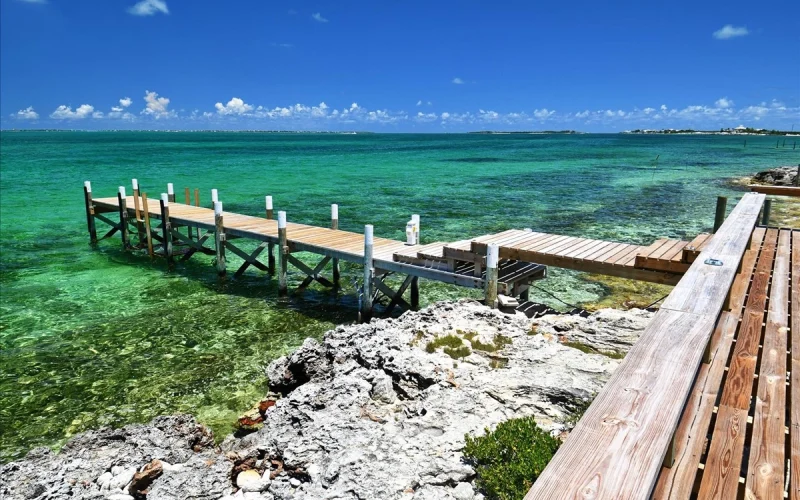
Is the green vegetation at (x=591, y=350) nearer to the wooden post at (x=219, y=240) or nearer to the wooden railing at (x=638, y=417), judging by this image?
the wooden railing at (x=638, y=417)

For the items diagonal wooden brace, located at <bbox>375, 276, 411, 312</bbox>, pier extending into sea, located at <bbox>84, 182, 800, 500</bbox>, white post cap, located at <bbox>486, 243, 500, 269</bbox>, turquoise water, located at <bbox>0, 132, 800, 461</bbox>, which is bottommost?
turquoise water, located at <bbox>0, 132, 800, 461</bbox>

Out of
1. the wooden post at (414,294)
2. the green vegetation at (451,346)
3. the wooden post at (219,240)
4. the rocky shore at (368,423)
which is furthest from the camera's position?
the wooden post at (219,240)

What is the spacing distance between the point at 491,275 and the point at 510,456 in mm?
4627

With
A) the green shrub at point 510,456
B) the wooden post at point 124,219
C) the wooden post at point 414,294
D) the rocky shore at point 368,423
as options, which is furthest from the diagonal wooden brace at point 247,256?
the green shrub at point 510,456

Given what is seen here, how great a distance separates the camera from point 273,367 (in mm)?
8234

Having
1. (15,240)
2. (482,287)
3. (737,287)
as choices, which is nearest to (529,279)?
(482,287)

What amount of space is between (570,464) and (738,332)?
11.3ft

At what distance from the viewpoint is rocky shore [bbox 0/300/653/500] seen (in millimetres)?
4980

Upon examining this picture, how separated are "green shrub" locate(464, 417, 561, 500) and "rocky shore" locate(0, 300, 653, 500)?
0.16 m

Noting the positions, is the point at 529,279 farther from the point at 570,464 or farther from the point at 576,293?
the point at 570,464

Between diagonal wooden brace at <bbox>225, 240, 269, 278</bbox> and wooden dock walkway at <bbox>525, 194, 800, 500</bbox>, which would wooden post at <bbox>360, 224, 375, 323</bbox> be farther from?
wooden dock walkway at <bbox>525, 194, 800, 500</bbox>

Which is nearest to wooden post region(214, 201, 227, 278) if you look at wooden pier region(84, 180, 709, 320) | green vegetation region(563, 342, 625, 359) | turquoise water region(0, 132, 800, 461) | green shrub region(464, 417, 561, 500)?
wooden pier region(84, 180, 709, 320)

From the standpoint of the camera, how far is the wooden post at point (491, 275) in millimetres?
8953

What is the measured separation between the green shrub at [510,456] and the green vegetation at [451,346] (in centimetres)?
217
